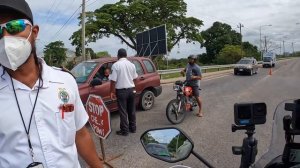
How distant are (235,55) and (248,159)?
67165 mm

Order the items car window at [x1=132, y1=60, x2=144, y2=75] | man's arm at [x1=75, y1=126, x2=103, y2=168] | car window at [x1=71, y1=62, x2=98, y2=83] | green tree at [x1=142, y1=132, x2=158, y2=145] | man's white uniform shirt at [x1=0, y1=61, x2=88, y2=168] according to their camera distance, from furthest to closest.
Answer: car window at [x1=132, y1=60, x2=144, y2=75], car window at [x1=71, y1=62, x2=98, y2=83], man's arm at [x1=75, y1=126, x2=103, y2=168], green tree at [x1=142, y1=132, x2=158, y2=145], man's white uniform shirt at [x1=0, y1=61, x2=88, y2=168]

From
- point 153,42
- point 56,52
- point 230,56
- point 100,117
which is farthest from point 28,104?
point 230,56

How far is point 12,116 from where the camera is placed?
6.75ft

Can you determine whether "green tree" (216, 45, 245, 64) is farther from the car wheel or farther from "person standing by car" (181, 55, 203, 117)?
"person standing by car" (181, 55, 203, 117)

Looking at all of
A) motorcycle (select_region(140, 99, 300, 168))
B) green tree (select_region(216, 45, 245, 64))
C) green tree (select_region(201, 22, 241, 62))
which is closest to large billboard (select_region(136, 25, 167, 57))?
motorcycle (select_region(140, 99, 300, 168))

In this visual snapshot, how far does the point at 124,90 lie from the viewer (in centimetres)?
856

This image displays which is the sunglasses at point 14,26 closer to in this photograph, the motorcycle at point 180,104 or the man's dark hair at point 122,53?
the man's dark hair at point 122,53

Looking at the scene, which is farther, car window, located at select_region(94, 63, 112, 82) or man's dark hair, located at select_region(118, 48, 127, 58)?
car window, located at select_region(94, 63, 112, 82)

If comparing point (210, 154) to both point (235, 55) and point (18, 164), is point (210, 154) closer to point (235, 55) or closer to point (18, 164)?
point (18, 164)

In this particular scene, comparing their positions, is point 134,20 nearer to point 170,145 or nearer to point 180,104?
point 180,104

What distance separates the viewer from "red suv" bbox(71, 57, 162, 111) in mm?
9484

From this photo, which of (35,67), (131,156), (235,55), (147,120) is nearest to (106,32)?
(235,55)

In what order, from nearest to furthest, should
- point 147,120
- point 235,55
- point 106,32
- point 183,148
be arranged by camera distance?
point 183,148
point 147,120
point 106,32
point 235,55

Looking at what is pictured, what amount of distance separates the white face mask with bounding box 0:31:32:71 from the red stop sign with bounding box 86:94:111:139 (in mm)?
4093
